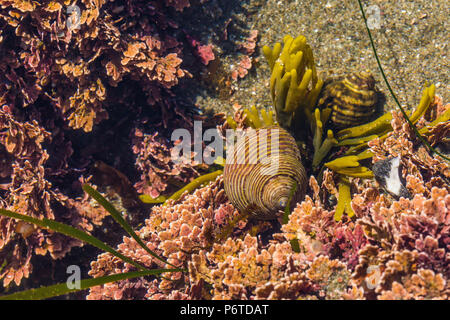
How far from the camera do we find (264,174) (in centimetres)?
221

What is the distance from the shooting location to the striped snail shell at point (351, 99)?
2588 mm

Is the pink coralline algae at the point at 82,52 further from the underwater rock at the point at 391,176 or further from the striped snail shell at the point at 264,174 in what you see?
the underwater rock at the point at 391,176

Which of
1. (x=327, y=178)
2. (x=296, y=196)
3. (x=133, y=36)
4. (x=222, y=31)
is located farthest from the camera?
(x=222, y=31)

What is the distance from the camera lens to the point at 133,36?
2912 mm

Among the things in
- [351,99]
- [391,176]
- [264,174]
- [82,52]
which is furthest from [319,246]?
→ [82,52]

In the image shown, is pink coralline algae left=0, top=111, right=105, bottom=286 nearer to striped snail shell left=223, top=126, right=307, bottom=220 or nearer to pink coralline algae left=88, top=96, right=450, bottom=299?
pink coralline algae left=88, top=96, right=450, bottom=299

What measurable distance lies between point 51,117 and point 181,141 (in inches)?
50.1

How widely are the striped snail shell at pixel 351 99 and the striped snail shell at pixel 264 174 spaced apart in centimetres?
51

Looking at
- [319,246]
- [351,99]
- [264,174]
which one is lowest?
[319,246]

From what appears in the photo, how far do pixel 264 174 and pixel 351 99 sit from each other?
1.00m

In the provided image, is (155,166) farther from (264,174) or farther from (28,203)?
(264,174)

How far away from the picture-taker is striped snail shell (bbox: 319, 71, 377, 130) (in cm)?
259

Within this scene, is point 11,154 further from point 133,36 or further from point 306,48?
point 306,48
